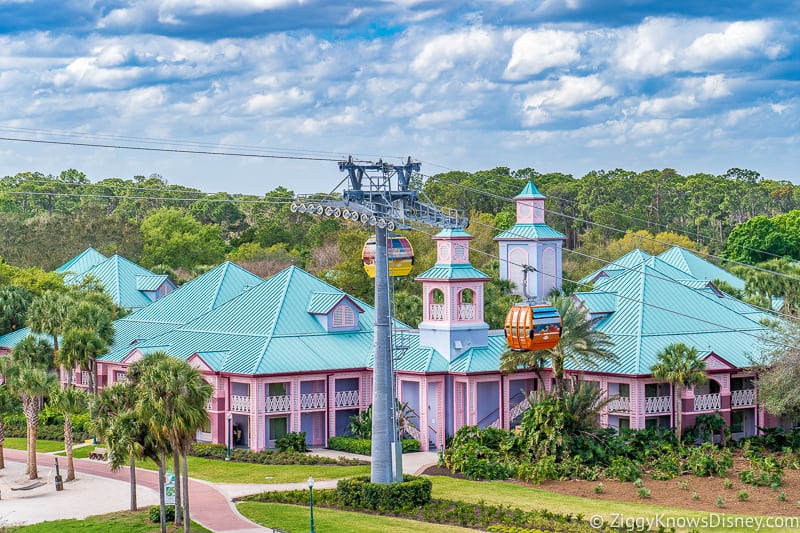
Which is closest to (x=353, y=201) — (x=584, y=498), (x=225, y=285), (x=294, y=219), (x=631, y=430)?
(x=584, y=498)

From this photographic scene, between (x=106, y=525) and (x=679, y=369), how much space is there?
2529 centimetres

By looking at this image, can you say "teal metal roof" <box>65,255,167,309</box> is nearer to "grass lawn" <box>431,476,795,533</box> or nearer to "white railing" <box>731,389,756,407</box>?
"grass lawn" <box>431,476,795,533</box>

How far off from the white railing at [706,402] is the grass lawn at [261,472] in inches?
592

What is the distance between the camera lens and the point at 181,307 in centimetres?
7006

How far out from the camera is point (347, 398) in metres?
59.5

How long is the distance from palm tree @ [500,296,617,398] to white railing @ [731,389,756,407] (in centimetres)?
661

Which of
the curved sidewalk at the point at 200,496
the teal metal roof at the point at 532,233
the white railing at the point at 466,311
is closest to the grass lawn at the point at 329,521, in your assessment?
the curved sidewalk at the point at 200,496

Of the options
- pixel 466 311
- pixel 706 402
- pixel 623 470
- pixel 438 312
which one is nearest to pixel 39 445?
pixel 438 312

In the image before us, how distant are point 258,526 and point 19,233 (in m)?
86.5

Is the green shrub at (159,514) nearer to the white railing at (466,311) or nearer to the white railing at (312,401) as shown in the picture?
the white railing at (312,401)

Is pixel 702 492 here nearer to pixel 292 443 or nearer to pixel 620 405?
pixel 620 405

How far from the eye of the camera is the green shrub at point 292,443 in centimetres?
5628

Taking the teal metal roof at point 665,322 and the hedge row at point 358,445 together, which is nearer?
the hedge row at point 358,445

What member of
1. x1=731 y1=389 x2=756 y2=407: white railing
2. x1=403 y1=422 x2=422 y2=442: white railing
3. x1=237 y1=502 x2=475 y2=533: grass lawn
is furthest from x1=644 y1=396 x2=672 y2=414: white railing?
x1=237 y1=502 x2=475 y2=533: grass lawn
